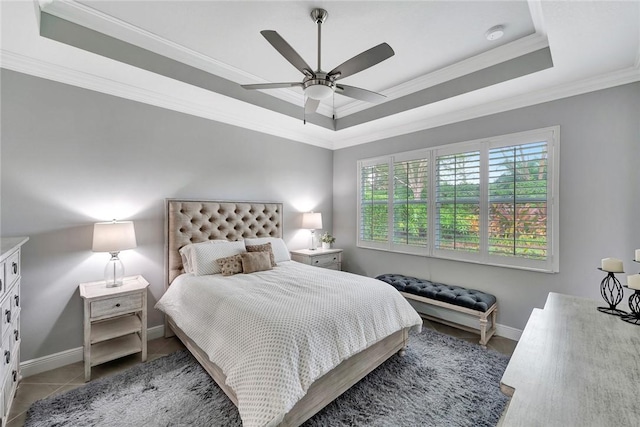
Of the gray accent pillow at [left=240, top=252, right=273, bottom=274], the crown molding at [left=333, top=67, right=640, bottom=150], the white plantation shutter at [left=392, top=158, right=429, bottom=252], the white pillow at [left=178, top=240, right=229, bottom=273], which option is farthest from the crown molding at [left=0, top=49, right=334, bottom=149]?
the gray accent pillow at [left=240, top=252, right=273, bottom=274]

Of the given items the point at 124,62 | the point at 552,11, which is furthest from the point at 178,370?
the point at 552,11

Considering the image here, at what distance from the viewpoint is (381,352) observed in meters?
Result: 2.38

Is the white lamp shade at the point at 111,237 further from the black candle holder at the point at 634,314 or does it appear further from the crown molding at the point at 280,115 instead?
the black candle holder at the point at 634,314

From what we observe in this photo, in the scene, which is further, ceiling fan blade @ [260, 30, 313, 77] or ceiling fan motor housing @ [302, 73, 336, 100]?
ceiling fan motor housing @ [302, 73, 336, 100]

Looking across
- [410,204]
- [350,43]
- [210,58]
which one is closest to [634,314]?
[410,204]

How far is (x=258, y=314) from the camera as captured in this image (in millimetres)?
1847

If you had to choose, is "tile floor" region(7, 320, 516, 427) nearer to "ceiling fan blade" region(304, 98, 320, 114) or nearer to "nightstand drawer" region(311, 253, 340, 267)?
"nightstand drawer" region(311, 253, 340, 267)

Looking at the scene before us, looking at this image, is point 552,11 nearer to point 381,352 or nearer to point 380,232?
point 381,352

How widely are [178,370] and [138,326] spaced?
565mm

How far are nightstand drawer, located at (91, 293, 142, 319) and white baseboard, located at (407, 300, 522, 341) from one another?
3266 mm

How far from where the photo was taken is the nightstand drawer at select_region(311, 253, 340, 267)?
414cm

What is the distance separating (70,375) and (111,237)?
1222 millimetres

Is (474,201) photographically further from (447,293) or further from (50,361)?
(50,361)

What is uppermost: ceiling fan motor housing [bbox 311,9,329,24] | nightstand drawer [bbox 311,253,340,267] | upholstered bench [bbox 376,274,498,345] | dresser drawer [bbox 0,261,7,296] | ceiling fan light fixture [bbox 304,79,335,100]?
ceiling fan motor housing [bbox 311,9,329,24]
